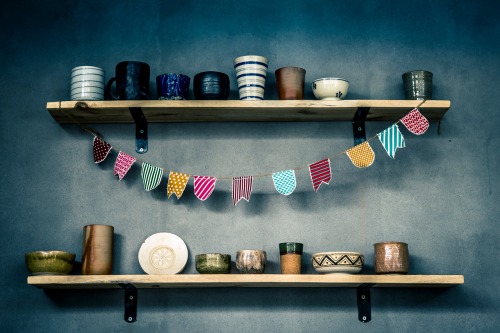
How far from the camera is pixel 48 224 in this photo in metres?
2.87

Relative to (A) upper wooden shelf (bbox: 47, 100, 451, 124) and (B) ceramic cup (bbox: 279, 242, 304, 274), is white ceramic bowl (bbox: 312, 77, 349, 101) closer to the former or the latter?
(A) upper wooden shelf (bbox: 47, 100, 451, 124)

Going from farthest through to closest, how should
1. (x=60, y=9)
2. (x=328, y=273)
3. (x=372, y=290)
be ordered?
1. (x=60, y=9)
2. (x=372, y=290)
3. (x=328, y=273)

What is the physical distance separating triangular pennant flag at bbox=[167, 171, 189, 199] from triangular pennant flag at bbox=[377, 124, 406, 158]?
2.74 ft

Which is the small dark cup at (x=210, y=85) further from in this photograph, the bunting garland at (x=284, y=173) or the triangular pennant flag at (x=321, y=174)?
the triangular pennant flag at (x=321, y=174)

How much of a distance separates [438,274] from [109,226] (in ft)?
4.58

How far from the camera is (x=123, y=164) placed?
283 centimetres

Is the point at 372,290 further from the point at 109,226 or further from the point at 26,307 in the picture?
the point at 26,307

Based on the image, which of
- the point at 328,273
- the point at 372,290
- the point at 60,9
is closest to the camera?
the point at 328,273

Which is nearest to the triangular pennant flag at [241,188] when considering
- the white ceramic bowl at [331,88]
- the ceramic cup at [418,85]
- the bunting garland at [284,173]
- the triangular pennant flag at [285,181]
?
the bunting garland at [284,173]

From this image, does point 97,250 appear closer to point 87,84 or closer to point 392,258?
point 87,84

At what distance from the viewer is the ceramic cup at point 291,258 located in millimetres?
2648

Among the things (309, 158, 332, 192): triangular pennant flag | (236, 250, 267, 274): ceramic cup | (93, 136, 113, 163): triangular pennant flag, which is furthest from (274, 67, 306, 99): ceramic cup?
(93, 136, 113, 163): triangular pennant flag

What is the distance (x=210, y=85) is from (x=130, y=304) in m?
0.97

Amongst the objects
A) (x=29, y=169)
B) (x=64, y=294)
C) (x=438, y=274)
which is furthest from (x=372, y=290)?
(x=29, y=169)
